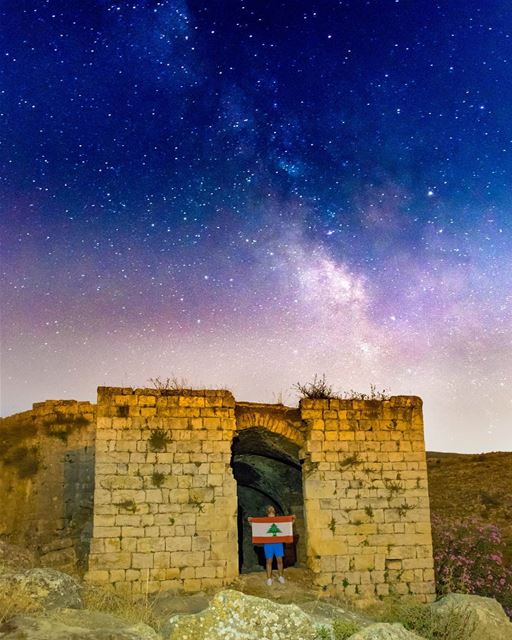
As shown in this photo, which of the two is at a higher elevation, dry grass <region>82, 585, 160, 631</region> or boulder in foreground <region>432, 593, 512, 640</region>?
dry grass <region>82, 585, 160, 631</region>

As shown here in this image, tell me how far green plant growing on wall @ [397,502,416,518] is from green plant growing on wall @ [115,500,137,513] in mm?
4968

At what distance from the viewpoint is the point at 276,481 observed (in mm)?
15906

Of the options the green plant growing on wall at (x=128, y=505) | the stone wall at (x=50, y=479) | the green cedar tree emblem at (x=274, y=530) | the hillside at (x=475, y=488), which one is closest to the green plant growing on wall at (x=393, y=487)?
the green cedar tree emblem at (x=274, y=530)

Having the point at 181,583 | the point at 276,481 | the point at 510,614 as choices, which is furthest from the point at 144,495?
the point at 510,614

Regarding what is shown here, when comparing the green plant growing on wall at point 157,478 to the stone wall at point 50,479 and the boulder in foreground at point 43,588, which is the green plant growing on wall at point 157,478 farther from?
the stone wall at point 50,479

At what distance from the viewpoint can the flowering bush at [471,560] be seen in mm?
13680

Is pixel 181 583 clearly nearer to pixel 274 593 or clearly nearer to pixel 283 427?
pixel 274 593

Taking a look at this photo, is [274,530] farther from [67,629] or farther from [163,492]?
[67,629]

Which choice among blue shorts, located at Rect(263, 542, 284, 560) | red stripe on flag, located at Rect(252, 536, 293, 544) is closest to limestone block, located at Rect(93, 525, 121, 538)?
red stripe on flag, located at Rect(252, 536, 293, 544)

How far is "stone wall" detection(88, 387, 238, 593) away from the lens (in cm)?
1034

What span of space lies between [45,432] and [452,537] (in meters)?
11.0

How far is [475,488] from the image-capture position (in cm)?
2247

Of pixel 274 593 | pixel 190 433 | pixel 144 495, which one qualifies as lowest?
pixel 274 593

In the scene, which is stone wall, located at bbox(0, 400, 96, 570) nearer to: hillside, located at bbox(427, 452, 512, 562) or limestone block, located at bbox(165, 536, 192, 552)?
limestone block, located at bbox(165, 536, 192, 552)
